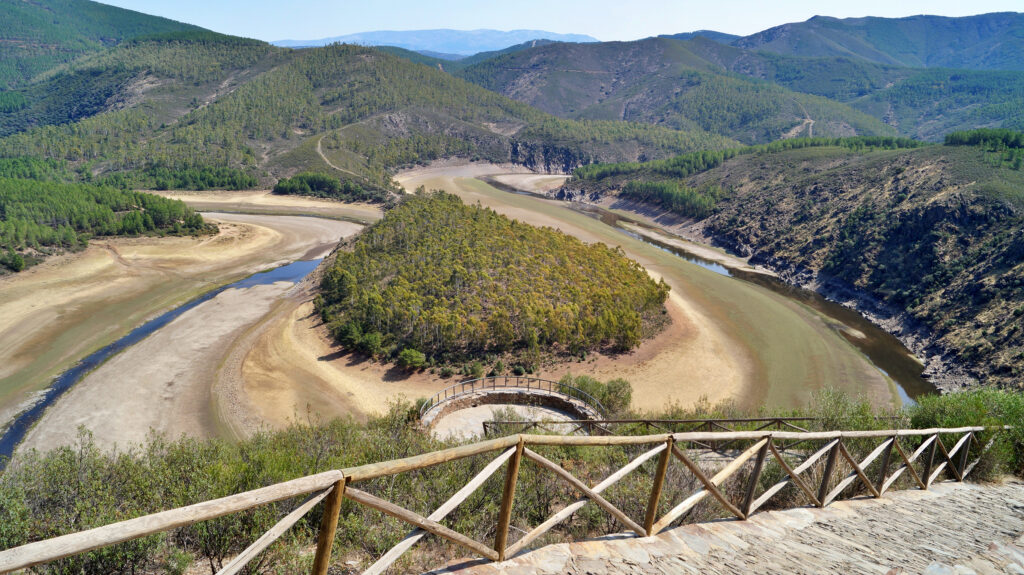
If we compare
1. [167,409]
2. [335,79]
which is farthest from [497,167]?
[167,409]

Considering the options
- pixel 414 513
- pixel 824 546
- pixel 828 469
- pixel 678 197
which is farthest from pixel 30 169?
pixel 824 546

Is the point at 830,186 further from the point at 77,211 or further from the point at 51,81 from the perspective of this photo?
the point at 51,81

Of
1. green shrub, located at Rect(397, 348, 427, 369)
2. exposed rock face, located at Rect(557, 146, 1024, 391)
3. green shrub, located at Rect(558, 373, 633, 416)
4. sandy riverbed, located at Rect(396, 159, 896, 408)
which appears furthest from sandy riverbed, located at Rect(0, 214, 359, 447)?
exposed rock face, located at Rect(557, 146, 1024, 391)

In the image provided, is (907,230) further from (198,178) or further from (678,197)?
(198,178)

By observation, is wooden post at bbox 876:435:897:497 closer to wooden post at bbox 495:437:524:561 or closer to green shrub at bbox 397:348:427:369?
wooden post at bbox 495:437:524:561

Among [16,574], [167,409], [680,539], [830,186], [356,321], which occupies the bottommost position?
[167,409]
